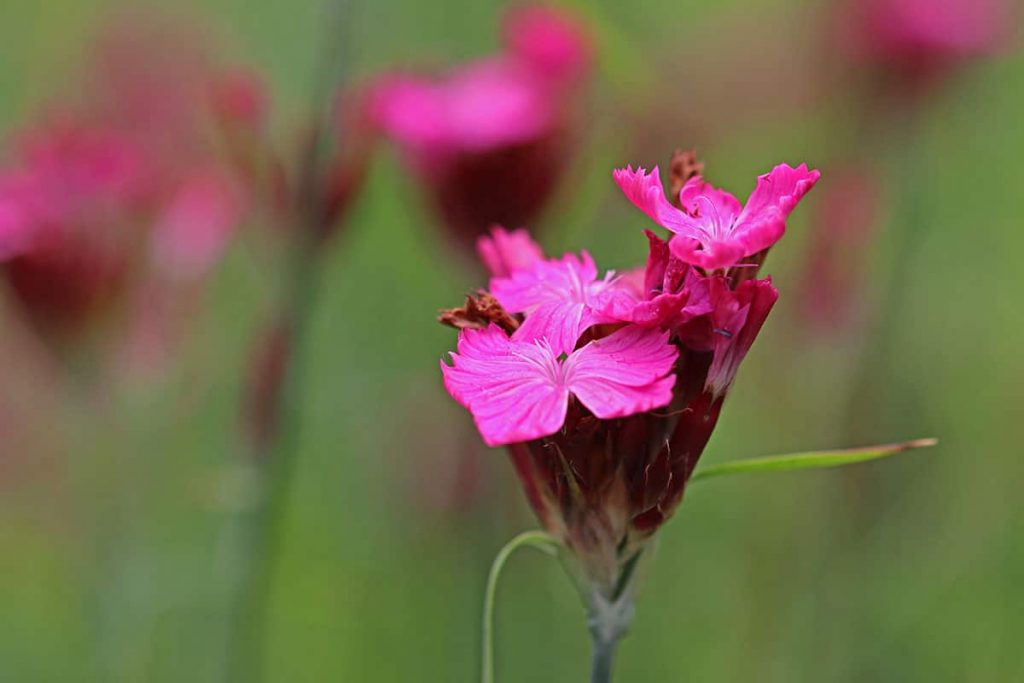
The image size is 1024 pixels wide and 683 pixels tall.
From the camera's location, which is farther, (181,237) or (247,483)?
(181,237)

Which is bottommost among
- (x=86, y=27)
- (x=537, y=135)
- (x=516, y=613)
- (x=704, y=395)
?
(x=516, y=613)

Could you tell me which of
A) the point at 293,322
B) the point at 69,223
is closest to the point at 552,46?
the point at 293,322

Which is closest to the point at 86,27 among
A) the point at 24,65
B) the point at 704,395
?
the point at 24,65

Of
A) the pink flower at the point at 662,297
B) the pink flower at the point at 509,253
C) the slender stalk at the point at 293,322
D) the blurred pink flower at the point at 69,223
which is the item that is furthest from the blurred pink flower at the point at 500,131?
the pink flower at the point at 662,297

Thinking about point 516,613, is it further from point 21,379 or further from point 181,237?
point 21,379

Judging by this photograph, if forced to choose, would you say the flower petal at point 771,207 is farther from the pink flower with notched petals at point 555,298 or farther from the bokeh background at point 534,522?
the bokeh background at point 534,522

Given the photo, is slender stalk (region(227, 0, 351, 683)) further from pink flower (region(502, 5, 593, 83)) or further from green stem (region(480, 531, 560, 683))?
green stem (region(480, 531, 560, 683))
